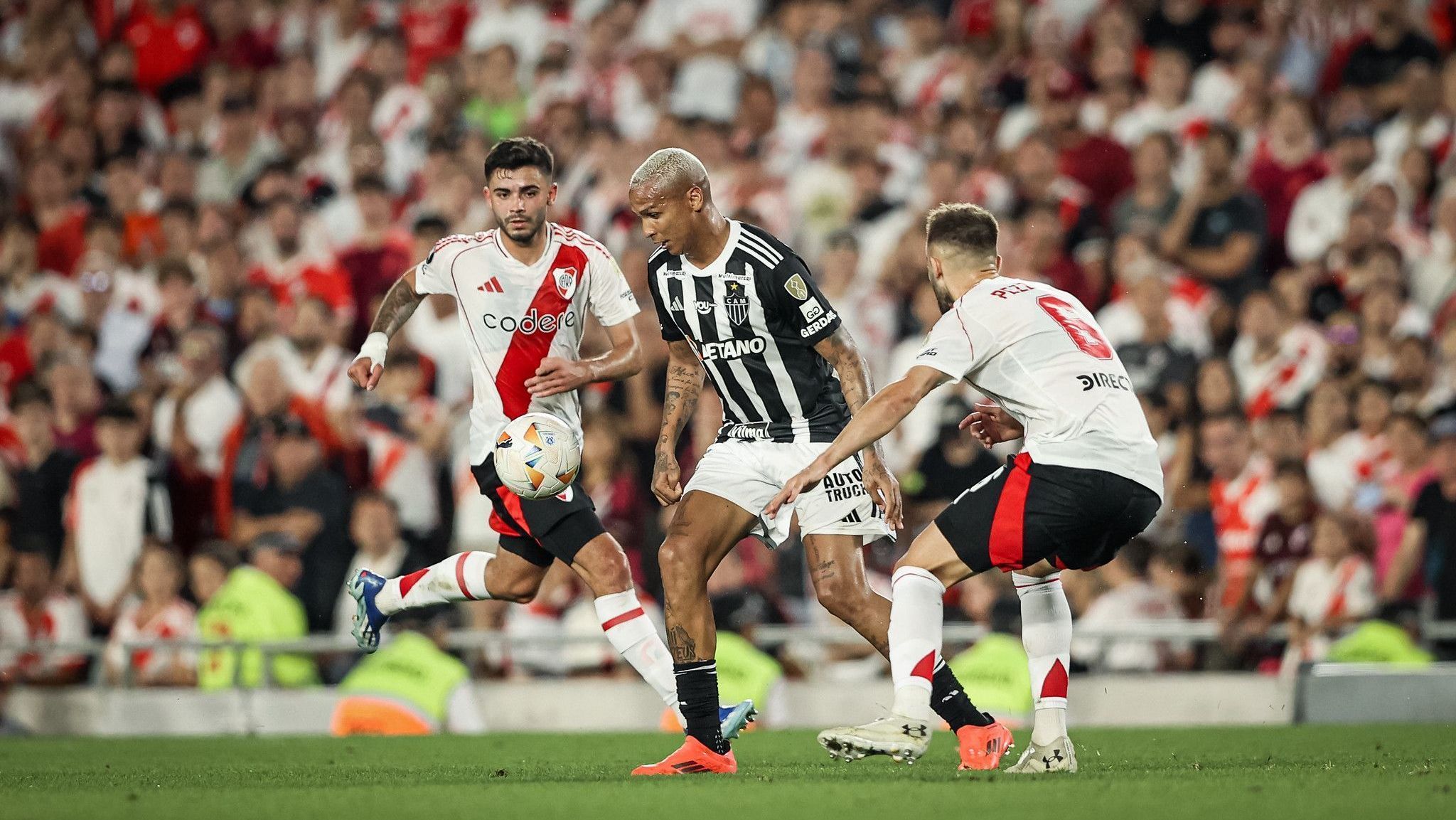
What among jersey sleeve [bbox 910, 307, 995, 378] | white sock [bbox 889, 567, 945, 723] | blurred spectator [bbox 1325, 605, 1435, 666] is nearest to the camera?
jersey sleeve [bbox 910, 307, 995, 378]

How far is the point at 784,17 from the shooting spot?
17.1 meters

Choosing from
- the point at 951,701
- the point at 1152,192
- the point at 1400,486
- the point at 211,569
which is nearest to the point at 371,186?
the point at 211,569

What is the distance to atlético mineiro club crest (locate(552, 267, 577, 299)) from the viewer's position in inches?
355

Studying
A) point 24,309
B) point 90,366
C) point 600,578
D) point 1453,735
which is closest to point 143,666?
point 90,366

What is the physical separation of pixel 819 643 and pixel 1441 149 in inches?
240

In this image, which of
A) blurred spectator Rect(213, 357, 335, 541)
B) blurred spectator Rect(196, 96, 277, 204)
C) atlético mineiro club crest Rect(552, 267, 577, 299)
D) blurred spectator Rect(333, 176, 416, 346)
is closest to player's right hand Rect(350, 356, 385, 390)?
Answer: atlético mineiro club crest Rect(552, 267, 577, 299)

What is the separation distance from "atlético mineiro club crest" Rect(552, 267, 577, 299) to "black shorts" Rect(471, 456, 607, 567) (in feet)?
2.75

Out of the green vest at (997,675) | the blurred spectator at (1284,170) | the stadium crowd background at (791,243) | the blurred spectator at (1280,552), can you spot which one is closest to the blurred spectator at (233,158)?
the stadium crowd background at (791,243)

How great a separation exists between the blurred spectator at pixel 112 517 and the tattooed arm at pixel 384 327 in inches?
224

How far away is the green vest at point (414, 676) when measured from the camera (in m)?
12.3

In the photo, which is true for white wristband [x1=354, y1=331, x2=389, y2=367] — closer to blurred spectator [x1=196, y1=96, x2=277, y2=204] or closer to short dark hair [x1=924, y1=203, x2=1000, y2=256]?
short dark hair [x1=924, y1=203, x2=1000, y2=256]

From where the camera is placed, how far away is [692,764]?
25.7 ft

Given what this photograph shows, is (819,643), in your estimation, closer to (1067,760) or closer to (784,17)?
(1067,760)

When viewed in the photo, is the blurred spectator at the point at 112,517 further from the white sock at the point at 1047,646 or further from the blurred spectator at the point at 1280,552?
the white sock at the point at 1047,646
